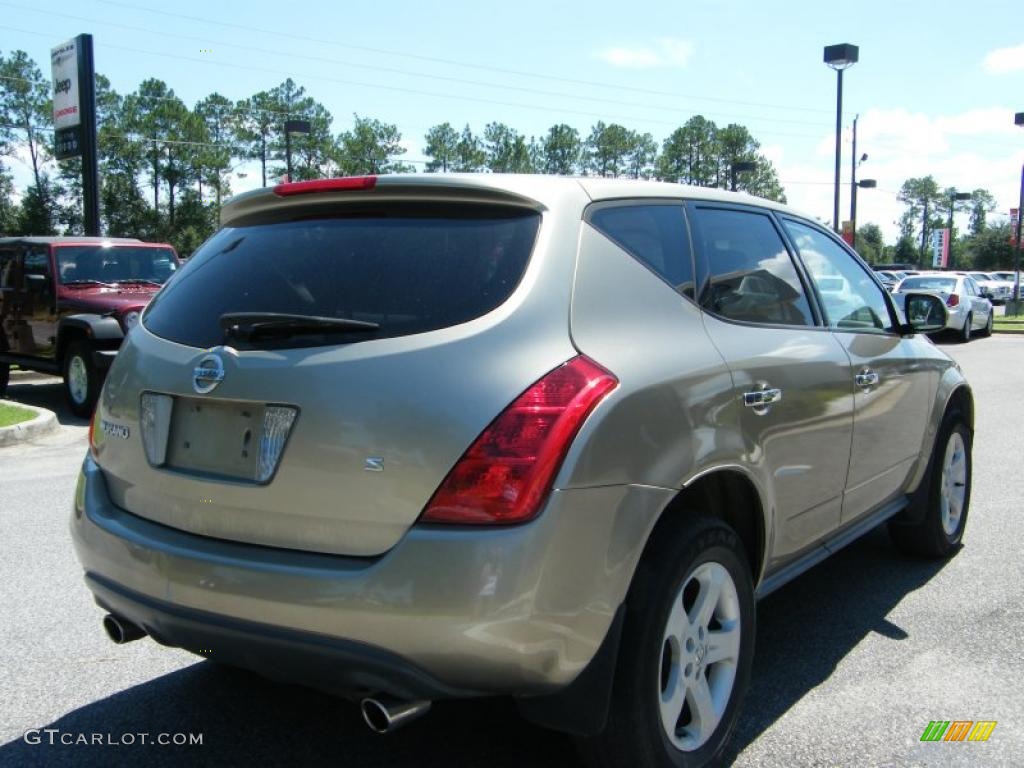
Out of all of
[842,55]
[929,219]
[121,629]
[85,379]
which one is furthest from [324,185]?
[929,219]

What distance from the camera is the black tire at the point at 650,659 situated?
238 centimetres

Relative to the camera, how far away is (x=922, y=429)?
444cm

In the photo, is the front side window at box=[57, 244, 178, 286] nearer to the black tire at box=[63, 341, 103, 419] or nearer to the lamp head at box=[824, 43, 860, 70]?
the black tire at box=[63, 341, 103, 419]

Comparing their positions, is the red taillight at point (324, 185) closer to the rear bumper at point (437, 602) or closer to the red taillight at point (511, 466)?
the red taillight at point (511, 466)

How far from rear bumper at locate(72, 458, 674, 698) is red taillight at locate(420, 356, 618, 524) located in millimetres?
40

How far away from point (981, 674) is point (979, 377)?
11.8 metres

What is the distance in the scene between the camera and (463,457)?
2.17 metres

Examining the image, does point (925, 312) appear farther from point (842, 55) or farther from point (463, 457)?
point (842, 55)

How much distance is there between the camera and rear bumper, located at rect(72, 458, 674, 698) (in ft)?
6.95

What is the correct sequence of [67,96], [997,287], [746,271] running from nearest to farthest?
[746,271], [67,96], [997,287]

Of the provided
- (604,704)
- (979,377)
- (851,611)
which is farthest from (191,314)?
(979,377)

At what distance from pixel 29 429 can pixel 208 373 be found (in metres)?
7.16

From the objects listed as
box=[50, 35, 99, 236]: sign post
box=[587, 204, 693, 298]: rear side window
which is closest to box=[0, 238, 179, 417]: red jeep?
box=[50, 35, 99, 236]: sign post

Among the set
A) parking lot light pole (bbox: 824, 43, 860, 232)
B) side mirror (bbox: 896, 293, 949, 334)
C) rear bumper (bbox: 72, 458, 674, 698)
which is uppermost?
parking lot light pole (bbox: 824, 43, 860, 232)
